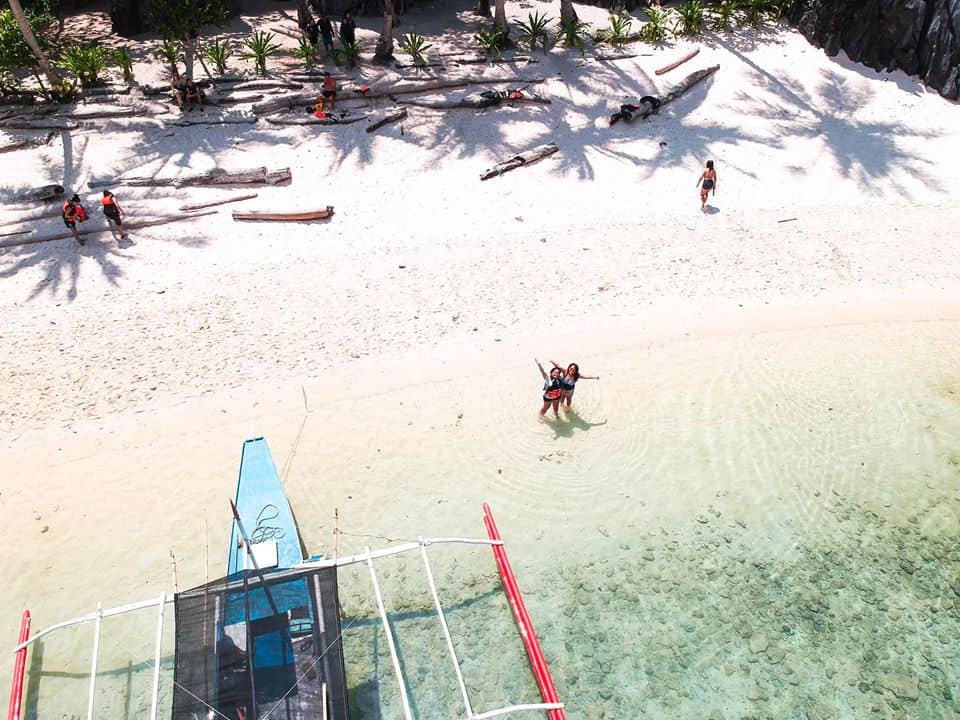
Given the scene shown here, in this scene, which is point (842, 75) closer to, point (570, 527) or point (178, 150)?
point (570, 527)

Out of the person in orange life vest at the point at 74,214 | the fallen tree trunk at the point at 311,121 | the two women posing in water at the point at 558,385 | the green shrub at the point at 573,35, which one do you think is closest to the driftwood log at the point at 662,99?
the green shrub at the point at 573,35

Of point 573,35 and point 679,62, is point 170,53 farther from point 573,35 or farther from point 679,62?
point 679,62

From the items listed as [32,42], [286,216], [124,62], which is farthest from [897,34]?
[32,42]

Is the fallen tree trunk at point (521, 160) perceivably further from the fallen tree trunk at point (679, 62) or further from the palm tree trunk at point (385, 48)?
the palm tree trunk at point (385, 48)

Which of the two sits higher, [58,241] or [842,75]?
[842,75]

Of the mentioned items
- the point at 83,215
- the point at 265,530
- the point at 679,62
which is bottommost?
the point at 265,530

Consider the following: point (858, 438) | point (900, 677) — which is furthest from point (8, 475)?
point (858, 438)
